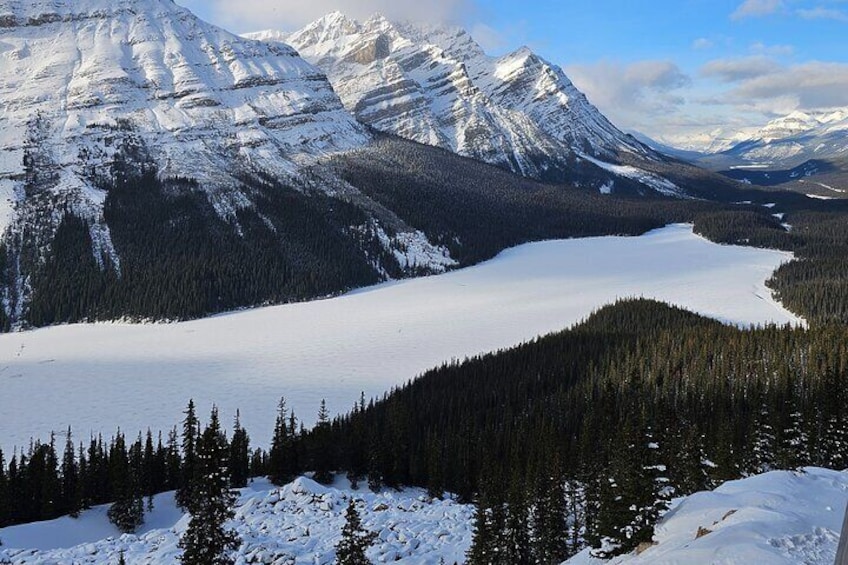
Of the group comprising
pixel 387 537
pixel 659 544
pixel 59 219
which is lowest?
pixel 387 537

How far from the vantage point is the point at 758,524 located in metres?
23.0

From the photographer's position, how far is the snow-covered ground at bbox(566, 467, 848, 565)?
20172 millimetres

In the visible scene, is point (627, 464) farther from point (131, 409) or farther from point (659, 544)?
point (131, 409)

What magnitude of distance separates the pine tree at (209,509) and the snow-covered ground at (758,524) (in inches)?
738

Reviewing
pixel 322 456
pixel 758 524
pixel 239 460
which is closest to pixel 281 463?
pixel 322 456

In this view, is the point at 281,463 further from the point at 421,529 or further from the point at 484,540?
the point at 484,540

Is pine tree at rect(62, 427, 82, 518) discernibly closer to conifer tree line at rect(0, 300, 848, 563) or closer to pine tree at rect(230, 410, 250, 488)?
conifer tree line at rect(0, 300, 848, 563)

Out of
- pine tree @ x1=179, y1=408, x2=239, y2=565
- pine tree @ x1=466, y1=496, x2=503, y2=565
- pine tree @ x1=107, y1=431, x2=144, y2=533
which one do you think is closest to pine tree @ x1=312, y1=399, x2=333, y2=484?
pine tree @ x1=107, y1=431, x2=144, y2=533

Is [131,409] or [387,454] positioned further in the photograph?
[131,409]

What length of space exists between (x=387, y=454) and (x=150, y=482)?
25.2 metres

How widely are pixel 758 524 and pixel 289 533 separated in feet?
Answer: 102

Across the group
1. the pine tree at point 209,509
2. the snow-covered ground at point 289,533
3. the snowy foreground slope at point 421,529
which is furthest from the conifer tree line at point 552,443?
the snow-covered ground at point 289,533

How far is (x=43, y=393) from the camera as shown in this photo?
101 metres

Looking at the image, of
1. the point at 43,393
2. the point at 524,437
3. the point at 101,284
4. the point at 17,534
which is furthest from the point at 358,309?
the point at 17,534
